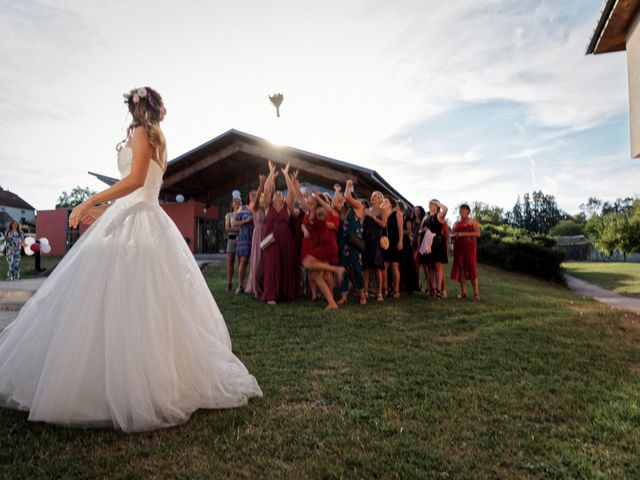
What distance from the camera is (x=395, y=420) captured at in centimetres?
277

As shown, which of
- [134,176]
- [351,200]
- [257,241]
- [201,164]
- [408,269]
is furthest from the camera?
[201,164]

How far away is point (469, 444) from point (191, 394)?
1.84 metres

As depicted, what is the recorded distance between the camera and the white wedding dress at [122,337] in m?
2.43

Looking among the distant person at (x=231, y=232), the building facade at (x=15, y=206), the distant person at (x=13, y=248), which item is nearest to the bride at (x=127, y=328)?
the distant person at (x=231, y=232)

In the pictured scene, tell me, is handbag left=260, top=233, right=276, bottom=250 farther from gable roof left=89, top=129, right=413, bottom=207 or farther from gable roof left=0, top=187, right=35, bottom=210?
gable roof left=0, top=187, right=35, bottom=210

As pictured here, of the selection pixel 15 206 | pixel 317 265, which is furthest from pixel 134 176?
pixel 15 206

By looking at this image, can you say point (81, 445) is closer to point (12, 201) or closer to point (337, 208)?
point (337, 208)

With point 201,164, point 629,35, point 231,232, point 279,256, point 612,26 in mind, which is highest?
point 612,26

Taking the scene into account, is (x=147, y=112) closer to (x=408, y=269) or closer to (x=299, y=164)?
(x=408, y=269)

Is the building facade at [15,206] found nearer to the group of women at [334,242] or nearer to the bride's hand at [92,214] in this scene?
the group of women at [334,242]

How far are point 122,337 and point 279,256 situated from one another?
530 centimetres

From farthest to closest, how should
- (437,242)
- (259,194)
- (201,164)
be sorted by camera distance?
1. (201,164)
2. (437,242)
3. (259,194)

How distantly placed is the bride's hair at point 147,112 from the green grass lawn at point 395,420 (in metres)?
1.97

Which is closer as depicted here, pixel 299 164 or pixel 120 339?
pixel 120 339
